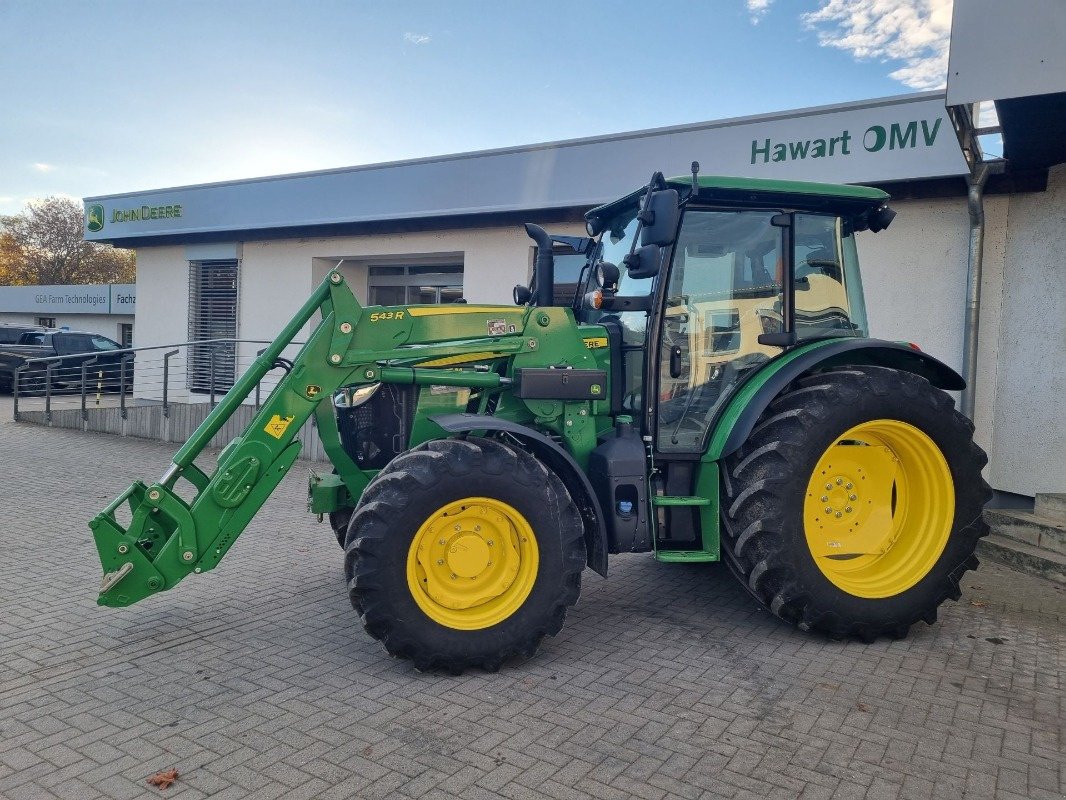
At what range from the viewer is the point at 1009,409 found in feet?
26.6

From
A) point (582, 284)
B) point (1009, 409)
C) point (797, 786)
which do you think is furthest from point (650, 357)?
point (1009, 409)

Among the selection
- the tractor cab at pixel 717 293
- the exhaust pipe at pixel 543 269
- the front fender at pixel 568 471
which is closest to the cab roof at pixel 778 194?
the tractor cab at pixel 717 293

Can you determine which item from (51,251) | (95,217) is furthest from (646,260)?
(51,251)

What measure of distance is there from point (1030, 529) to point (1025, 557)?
1.34 ft

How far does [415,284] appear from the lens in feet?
46.8

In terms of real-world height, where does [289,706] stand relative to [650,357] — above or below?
below

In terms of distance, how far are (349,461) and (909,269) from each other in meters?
6.51

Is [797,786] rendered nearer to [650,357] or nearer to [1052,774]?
[1052,774]

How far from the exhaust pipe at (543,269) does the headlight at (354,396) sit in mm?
1384

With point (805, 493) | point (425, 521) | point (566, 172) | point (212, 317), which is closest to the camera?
point (425, 521)

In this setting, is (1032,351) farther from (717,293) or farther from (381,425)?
(381,425)

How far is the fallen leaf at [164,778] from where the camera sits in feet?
10.1

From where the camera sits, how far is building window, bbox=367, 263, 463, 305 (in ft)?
45.6

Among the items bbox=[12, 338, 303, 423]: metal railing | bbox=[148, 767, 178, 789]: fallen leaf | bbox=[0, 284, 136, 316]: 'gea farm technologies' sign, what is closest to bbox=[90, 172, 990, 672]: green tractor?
bbox=[148, 767, 178, 789]: fallen leaf
